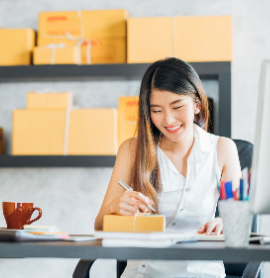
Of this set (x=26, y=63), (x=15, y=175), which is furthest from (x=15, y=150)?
(x=26, y=63)

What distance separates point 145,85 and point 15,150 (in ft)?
3.43

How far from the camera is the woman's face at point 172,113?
1.33m

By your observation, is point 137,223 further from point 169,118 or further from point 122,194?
point 169,118

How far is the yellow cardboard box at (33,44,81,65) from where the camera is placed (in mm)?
2178

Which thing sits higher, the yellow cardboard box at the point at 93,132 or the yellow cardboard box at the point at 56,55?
the yellow cardboard box at the point at 56,55

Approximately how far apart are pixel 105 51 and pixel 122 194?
4.44ft

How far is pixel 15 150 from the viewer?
2.16 m

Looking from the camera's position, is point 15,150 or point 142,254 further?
point 15,150

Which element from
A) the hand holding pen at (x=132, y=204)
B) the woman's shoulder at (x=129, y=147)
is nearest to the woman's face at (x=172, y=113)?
the woman's shoulder at (x=129, y=147)

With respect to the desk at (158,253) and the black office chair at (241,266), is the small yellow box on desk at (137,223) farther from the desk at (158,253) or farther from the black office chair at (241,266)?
the black office chair at (241,266)

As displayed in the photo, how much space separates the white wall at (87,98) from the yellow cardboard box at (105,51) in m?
0.21

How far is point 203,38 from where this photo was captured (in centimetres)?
207

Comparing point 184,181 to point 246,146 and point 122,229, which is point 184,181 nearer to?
point 246,146

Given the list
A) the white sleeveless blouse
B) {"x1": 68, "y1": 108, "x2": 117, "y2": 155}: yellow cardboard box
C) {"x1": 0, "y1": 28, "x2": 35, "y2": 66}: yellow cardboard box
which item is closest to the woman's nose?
the white sleeveless blouse
